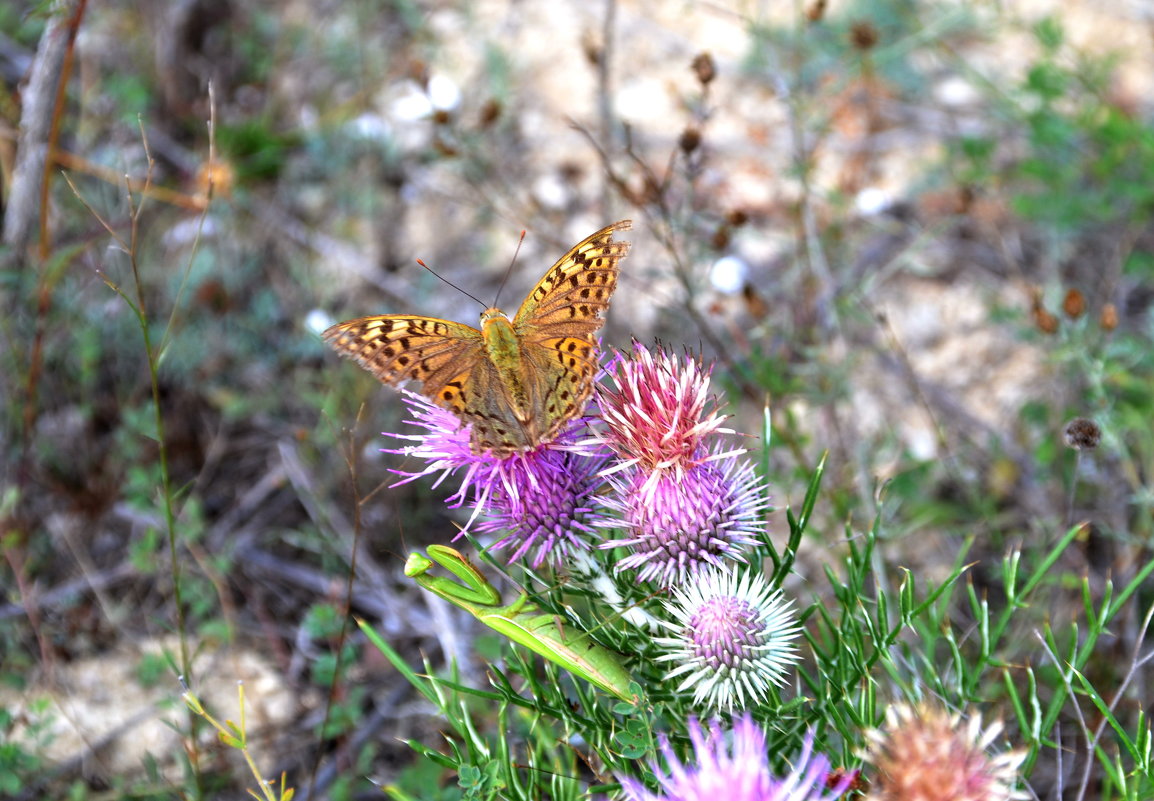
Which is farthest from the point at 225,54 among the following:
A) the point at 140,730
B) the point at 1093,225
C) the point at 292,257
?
the point at 1093,225

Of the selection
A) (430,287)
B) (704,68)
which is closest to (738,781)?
(704,68)

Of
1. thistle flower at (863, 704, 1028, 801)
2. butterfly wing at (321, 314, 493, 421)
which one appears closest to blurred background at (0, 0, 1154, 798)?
butterfly wing at (321, 314, 493, 421)

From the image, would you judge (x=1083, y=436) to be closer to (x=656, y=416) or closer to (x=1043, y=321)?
(x=1043, y=321)

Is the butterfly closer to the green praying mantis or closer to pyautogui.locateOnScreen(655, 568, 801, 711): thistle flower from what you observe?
the green praying mantis

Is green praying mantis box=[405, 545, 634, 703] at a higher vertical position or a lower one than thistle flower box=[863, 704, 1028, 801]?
lower

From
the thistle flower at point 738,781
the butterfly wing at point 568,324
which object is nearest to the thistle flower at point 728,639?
the thistle flower at point 738,781

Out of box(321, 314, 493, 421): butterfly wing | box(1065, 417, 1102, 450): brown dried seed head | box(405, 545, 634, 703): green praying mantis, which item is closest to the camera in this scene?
box(405, 545, 634, 703): green praying mantis

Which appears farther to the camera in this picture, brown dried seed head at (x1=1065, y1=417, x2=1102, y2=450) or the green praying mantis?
brown dried seed head at (x1=1065, y1=417, x2=1102, y2=450)
